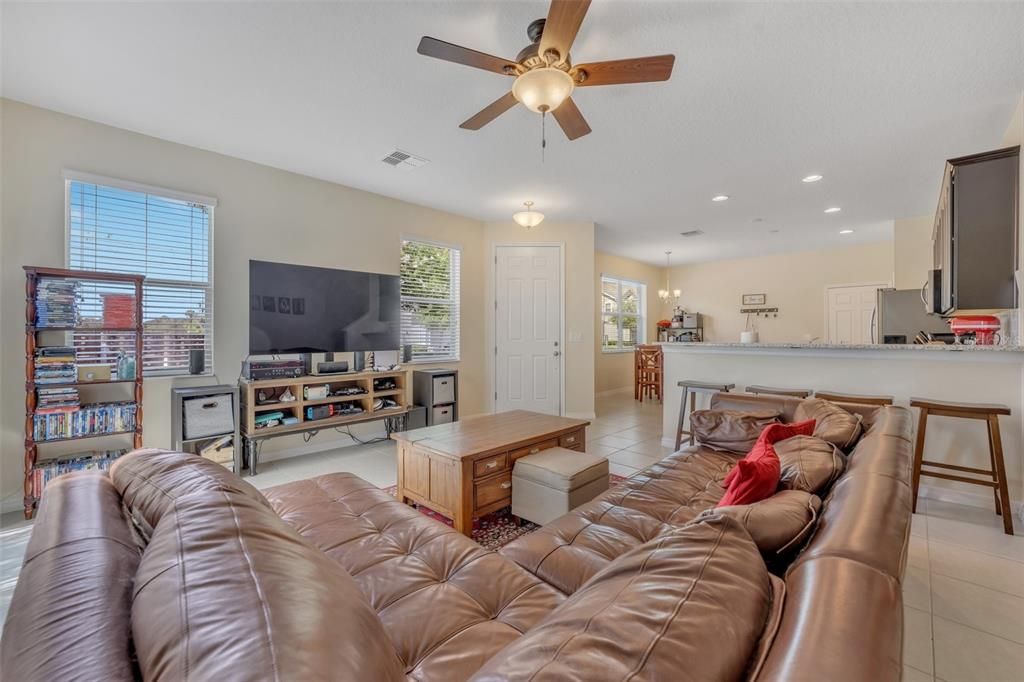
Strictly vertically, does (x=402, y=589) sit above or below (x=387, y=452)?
above

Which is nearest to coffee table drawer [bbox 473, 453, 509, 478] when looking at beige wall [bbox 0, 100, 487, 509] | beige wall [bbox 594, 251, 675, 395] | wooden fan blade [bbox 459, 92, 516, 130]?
wooden fan blade [bbox 459, 92, 516, 130]

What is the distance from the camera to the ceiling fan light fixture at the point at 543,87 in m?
1.90

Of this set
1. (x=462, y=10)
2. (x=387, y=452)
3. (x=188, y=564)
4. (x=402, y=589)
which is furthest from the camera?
(x=387, y=452)

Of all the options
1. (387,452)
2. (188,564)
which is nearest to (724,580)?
(188,564)

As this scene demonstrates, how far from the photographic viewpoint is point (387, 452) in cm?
404

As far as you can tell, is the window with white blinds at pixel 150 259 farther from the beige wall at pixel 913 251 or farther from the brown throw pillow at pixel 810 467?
the beige wall at pixel 913 251

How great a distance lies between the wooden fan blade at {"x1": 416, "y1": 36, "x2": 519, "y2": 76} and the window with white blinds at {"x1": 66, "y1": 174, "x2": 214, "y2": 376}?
2.71 m

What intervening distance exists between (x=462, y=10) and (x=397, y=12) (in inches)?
12.5

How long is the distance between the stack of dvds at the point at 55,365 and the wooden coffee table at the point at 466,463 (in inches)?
85.7

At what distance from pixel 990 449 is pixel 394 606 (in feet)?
11.8

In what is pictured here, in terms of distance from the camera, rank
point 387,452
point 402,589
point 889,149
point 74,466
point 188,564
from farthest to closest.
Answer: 1. point 387,452
2. point 889,149
3. point 74,466
4. point 402,589
5. point 188,564

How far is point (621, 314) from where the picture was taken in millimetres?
8227

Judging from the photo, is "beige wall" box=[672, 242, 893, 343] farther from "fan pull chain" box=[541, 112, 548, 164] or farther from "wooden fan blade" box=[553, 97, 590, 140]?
"wooden fan blade" box=[553, 97, 590, 140]

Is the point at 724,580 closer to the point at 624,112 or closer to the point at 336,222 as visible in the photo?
the point at 624,112
